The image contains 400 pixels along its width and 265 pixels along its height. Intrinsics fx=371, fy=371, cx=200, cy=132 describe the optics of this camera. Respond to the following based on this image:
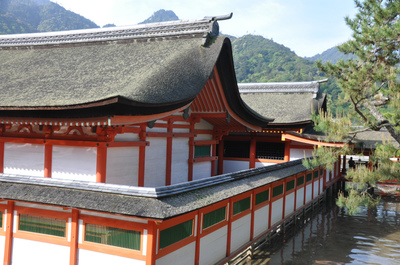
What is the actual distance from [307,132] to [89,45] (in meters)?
12.4

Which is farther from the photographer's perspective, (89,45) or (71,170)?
(89,45)

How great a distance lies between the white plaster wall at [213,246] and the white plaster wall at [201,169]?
4.21 m

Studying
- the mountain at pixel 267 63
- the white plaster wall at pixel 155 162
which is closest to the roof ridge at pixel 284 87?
the white plaster wall at pixel 155 162

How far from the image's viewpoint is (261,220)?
12.9 m

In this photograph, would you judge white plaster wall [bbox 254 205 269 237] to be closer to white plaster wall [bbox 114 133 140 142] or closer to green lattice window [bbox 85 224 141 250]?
white plaster wall [bbox 114 133 140 142]

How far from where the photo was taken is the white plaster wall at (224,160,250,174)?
1991cm

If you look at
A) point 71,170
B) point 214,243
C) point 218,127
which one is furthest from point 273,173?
point 71,170

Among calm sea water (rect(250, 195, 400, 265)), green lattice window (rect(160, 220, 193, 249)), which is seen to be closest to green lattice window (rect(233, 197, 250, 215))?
calm sea water (rect(250, 195, 400, 265))

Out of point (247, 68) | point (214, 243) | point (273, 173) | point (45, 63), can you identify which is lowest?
point (214, 243)

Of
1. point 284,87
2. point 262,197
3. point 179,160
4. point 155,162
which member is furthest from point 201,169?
point 284,87

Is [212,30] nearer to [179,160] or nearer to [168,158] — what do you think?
[168,158]

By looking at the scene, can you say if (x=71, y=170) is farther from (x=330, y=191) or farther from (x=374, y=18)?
(x=330, y=191)

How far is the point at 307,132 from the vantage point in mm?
20141

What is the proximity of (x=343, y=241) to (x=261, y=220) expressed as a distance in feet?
16.1
